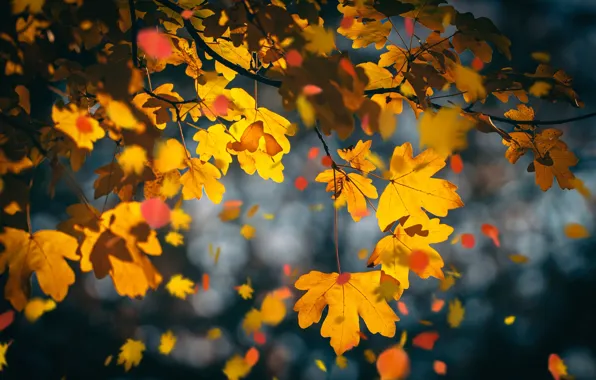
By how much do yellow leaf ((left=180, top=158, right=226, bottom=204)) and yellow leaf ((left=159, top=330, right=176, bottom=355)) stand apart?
6.04 metres

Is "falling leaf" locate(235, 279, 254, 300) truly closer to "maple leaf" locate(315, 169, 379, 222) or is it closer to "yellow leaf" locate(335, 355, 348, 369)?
"yellow leaf" locate(335, 355, 348, 369)

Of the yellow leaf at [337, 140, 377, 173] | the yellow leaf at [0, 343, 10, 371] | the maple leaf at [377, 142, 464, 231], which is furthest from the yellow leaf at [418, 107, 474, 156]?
the yellow leaf at [0, 343, 10, 371]

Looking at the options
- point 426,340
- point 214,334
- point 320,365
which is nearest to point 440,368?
point 426,340

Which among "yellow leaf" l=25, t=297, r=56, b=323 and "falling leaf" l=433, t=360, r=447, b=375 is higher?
"yellow leaf" l=25, t=297, r=56, b=323

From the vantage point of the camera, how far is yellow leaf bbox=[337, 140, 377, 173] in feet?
3.52

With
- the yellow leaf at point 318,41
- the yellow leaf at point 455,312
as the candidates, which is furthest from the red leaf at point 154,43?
the yellow leaf at point 455,312

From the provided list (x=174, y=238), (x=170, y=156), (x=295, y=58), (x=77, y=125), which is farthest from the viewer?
(x=174, y=238)

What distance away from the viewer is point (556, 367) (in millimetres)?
5988

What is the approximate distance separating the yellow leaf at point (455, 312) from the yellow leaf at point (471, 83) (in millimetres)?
6211

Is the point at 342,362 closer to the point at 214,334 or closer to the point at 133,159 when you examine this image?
the point at 214,334

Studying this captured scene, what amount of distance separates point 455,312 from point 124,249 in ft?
21.9

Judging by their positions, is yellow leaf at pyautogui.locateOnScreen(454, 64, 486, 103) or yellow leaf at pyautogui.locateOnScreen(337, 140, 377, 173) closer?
yellow leaf at pyautogui.locateOnScreen(454, 64, 486, 103)

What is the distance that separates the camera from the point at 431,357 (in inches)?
253

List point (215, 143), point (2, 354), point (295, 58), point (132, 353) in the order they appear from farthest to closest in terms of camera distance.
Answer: point (132, 353) < point (2, 354) < point (215, 143) < point (295, 58)
